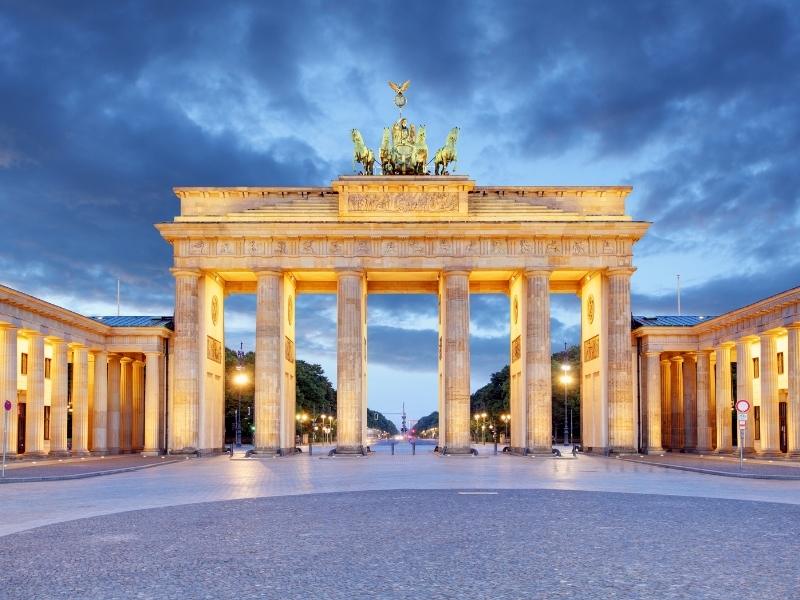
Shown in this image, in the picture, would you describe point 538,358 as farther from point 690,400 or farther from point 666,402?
point 666,402

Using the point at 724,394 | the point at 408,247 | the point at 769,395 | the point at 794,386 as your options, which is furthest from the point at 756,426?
the point at 408,247

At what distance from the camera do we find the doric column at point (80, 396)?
2422 inches

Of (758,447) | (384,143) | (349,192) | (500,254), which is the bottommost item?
(758,447)

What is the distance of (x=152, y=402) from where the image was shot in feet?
209

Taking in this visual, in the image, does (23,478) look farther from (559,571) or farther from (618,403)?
(618,403)

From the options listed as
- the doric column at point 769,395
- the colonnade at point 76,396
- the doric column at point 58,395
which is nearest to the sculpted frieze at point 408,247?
the colonnade at point 76,396

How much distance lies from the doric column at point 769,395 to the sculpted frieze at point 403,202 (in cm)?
2198

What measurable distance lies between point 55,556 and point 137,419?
194 ft

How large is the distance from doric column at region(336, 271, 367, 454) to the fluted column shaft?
2349 centimetres

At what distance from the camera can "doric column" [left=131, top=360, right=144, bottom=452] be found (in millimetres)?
70938

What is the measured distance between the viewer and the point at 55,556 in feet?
48.5

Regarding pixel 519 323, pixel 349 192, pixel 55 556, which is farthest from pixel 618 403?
pixel 55 556

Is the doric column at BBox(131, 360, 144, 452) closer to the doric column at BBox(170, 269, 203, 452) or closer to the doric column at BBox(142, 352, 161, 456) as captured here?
the doric column at BBox(142, 352, 161, 456)

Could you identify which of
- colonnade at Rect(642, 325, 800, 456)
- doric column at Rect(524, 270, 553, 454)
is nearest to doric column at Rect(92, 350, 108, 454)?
doric column at Rect(524, 270, 553, 454)
